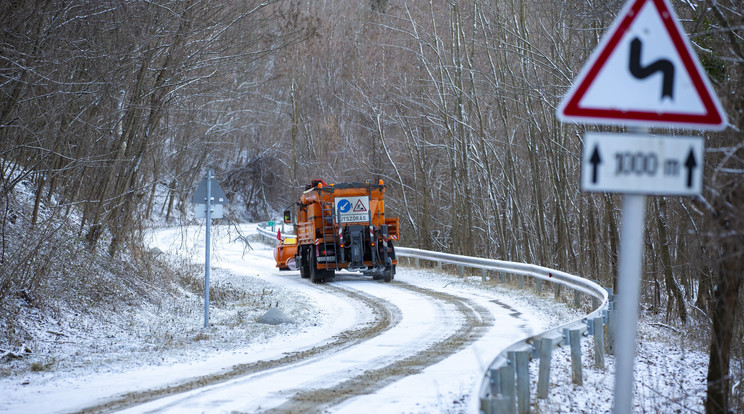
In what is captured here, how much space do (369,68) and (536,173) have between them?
1729 centimetres

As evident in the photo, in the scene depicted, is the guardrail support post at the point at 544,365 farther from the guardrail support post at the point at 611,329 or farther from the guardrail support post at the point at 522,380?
the guardrail support post at the point at 611,329

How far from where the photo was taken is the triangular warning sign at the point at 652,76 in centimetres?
366

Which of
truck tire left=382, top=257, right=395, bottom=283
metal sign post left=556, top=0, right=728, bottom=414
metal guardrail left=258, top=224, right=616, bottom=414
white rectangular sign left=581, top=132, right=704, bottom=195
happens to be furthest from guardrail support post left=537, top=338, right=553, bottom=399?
truck tire left=382, top=257, right=395, bottom=283

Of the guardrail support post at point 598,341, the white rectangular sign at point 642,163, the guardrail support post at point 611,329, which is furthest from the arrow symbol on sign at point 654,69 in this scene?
the guardrail support post at point 611,329

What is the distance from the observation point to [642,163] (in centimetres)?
362

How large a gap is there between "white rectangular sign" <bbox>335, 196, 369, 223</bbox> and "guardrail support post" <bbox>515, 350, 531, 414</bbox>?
1664cm

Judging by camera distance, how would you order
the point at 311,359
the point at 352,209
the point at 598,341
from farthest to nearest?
the point at 352,209 → the point at 311,359 → the point at 598,341

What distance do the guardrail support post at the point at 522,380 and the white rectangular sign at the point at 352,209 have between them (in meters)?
16.6

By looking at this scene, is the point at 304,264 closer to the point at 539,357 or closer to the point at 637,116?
the point at 539,357

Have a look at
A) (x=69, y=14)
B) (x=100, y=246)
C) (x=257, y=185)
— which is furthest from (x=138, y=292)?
(x=257, y=185)

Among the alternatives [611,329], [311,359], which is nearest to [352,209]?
[311,359]

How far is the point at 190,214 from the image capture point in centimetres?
5741

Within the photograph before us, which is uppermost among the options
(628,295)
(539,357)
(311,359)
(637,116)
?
(637,116)

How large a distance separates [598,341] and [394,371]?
2486 millimetres
